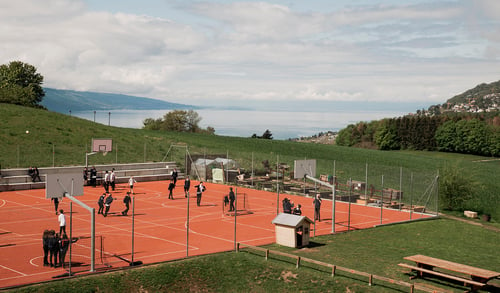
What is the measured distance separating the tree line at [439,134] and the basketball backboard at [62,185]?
111143 mm

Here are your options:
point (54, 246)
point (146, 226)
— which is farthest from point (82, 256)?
point (146, 226)

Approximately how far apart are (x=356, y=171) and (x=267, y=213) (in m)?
24.9

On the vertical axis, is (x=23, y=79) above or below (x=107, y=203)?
above

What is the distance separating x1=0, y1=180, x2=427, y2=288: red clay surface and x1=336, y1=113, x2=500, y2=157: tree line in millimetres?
86189

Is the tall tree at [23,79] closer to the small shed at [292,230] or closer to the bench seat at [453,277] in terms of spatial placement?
the small shed at [292,230]

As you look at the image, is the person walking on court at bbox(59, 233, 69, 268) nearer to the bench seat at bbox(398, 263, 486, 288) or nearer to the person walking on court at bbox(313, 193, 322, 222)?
the bench seat at bbox(398, 263, 486, 288)

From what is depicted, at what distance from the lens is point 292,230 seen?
2703cm

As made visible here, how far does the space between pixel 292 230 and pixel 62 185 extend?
11069 mm

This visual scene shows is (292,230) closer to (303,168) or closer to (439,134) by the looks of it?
(303,168)

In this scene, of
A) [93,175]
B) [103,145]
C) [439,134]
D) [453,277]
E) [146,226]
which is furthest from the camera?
[439,134]

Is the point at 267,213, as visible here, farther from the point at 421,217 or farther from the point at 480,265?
the point at 480,265

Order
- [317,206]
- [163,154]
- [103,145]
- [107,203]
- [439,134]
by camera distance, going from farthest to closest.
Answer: [439,134]
[163,154]
[103,145]
[107,203]
[317,206]

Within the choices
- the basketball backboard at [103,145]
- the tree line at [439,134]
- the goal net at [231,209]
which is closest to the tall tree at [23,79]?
the basketball backboard at [103,145]

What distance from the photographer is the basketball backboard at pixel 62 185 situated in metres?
22.8
